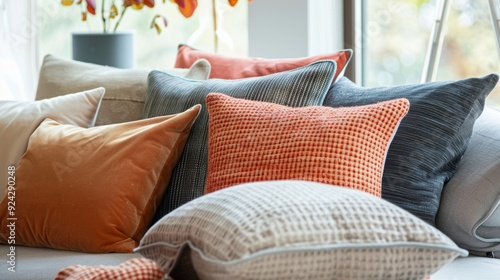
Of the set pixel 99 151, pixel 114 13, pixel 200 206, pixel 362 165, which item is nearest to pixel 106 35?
pixel 114 13

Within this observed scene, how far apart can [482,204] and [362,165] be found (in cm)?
29

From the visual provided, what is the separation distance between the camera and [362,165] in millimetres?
1696

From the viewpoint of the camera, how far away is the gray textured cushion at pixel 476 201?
70.3 inches

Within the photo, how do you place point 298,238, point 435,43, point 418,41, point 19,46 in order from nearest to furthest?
point 298,238 < point 435,43 < point 418,41 < point 19,46

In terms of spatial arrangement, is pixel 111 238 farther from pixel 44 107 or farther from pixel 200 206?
pixel 200 206

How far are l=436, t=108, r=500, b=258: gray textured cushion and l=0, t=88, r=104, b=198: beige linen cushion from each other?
957 mm

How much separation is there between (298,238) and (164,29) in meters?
3.52

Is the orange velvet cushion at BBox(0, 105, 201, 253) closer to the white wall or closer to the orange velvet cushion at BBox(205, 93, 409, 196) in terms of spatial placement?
the orange velvet cushion at BBox(205, 93, 409, 196)

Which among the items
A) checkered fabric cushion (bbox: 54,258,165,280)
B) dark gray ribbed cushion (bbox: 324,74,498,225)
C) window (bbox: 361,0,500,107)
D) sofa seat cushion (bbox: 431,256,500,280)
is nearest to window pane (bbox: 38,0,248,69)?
window (bbox: 361,0,500,107)

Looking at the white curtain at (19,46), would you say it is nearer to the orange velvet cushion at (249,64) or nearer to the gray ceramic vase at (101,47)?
the gray ceramic vase at (101,47)

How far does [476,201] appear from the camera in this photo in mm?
1790

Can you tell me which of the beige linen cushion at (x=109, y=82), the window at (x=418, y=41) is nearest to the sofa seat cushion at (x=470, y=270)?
the beige linen cushion at (x=109, y=82)

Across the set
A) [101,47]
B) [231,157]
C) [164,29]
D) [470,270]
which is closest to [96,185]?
[231,157]

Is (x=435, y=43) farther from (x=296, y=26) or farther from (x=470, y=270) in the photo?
(x=470, y=270)
